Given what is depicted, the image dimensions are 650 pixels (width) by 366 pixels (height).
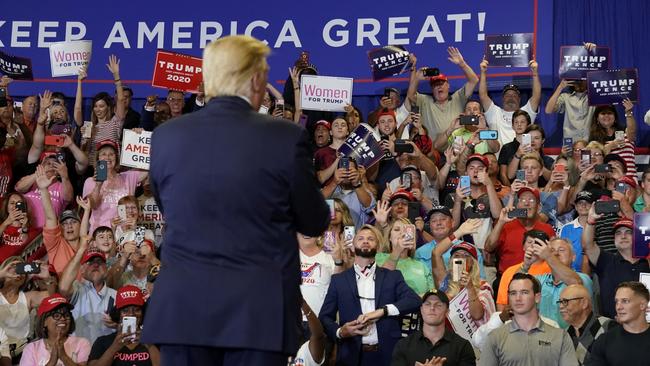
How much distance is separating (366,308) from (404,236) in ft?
2.65

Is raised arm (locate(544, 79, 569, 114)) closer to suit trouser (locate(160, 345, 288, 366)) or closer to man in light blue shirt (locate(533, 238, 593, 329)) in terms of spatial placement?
man in light blue shirt (locate(533, 238, 593, 329))

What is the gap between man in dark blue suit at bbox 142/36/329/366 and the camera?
8.83 ft

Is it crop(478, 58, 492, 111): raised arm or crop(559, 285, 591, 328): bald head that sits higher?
crop(478, 58, 492, 111): raised arm

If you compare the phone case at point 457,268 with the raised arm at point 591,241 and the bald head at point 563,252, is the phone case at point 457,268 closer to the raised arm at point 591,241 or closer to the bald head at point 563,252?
the bald head at point 563,252

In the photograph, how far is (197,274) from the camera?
271 centimetres

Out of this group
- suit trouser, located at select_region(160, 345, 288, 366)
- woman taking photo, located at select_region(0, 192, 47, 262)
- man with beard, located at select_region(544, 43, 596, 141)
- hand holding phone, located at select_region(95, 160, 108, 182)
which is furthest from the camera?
man with beard, located at select_region(544, 43, 596, 141)

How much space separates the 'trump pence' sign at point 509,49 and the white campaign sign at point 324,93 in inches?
57.7

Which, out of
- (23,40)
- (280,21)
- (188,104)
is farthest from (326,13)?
(23,40)

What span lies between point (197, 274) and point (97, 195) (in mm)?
7191

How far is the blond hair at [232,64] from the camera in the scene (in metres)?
2.71

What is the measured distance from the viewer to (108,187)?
9922 millimetres

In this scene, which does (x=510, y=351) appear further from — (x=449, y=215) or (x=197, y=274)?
(x=197, y=274)

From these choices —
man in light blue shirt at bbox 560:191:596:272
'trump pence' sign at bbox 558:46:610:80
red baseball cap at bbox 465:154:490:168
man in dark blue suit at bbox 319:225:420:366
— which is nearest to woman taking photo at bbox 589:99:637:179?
'trump pence' sign at bbox 558:46:610:80

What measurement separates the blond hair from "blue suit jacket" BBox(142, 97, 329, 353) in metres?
0.03
